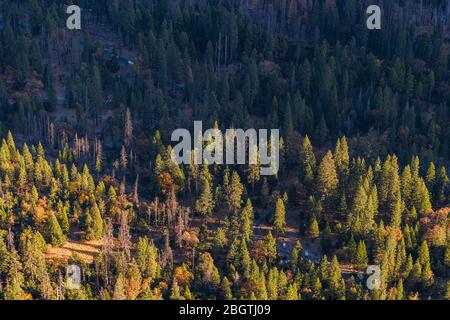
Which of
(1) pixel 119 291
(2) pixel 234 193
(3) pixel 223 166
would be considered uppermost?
(3) pixel 223 166

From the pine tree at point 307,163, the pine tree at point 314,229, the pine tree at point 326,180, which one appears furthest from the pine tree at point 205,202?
the pine tree at point 326,180

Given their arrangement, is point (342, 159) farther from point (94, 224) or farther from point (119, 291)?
point (119, 291)

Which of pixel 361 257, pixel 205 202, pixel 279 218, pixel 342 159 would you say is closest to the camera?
pixel 361 257

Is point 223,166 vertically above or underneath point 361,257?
above

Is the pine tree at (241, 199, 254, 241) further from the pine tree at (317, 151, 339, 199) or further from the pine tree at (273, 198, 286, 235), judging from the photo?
the pine tree at (317, 151, 339, 199)

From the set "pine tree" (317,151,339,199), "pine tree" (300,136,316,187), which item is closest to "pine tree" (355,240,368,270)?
"pine tree" (317,151,339,199)

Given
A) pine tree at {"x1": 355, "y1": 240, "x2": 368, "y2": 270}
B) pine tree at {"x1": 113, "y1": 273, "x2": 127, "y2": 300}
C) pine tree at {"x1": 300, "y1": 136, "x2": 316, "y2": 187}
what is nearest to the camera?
pine tree at {"x1": 113, "y1": 273, "x2": 127, "y2": 300}

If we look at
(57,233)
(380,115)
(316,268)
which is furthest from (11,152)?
(380,115)

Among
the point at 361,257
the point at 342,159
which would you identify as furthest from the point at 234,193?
the point at 361,257
